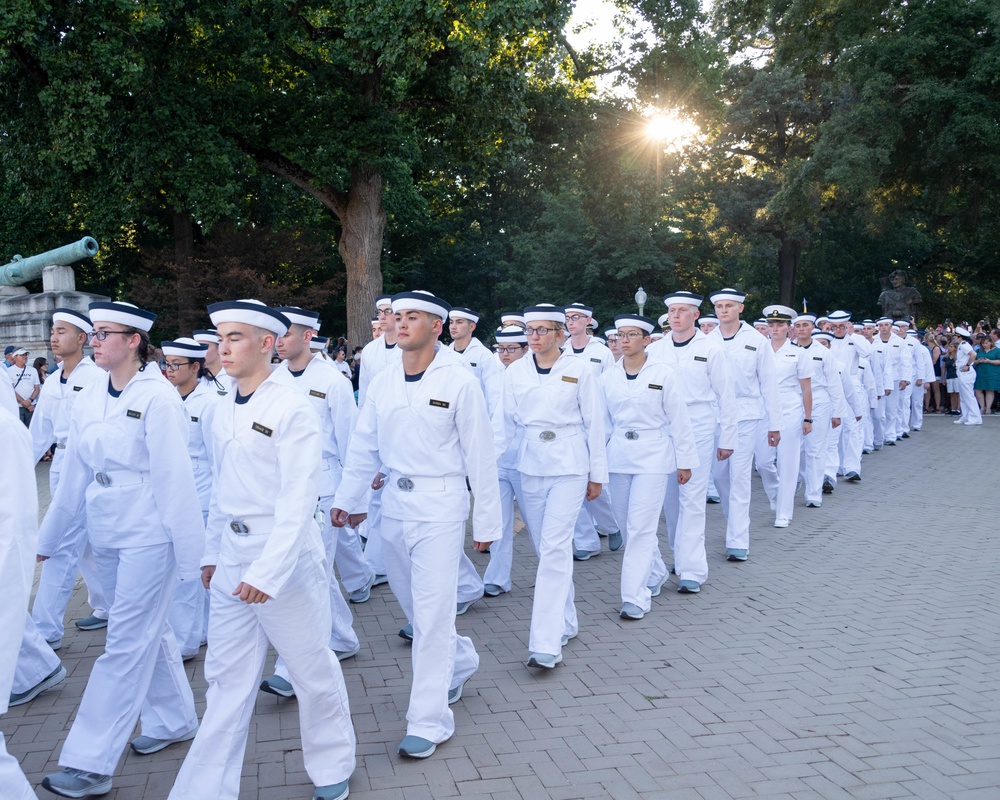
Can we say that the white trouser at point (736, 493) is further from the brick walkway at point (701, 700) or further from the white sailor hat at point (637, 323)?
the white sailor hat at point (637, 323)

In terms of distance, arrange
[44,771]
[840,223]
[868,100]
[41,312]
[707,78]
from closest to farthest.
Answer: [44,771] < [41,312] < [707,78] < [868,100] < [840,223]

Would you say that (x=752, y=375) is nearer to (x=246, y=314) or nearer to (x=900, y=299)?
(x=246, y=314)

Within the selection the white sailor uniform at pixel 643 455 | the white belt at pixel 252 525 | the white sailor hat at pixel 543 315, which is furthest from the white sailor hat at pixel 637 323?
the white belt at pixel 252 525

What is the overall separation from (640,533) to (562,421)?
124cm

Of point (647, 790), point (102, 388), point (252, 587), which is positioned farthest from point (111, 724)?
point (647, 790)

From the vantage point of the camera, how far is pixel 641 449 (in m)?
7.04

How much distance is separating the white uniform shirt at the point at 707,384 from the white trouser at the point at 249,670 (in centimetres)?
470

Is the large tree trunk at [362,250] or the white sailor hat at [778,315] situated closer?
the white sailor hat at [778,315]

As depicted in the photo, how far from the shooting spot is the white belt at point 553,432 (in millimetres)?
6194

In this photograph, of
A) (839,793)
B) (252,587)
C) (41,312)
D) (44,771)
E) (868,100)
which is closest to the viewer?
Answer: (252,587)

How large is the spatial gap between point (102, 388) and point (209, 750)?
191 centimetres

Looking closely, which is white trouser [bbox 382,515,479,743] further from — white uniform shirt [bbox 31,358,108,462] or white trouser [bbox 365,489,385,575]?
white uniform shirt [bbox 31,358,108,462]

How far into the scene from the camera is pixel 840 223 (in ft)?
135

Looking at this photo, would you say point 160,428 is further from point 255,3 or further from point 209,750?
point 255,3
